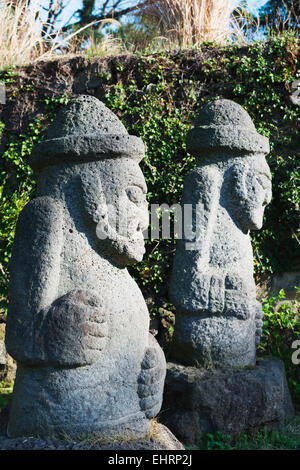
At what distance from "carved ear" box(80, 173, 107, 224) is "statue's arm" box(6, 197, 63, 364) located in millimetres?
143

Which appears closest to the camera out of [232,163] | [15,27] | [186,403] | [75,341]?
[75,341]

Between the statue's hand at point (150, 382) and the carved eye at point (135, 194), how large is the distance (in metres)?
0.76

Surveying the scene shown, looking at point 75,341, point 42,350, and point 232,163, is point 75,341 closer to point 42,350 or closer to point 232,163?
point 42,350

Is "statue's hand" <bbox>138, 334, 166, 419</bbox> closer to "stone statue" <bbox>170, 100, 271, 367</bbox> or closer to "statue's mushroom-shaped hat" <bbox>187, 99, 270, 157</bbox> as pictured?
"stone statue" <bbox>170, 100, 271, 367</bbox>

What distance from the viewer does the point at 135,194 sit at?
2.41 m

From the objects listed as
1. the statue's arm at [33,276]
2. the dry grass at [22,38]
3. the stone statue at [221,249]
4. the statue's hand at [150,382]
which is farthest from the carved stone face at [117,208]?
the dry grass at [22,38]

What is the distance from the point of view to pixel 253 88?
5.77m

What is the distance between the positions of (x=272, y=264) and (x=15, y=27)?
15.6 feet

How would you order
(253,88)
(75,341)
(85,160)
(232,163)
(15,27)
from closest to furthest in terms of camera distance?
(75,341) < (85,160) < (232,163) < (253,88) < (15,27)

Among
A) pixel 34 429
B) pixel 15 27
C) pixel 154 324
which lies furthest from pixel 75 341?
pixel 15 27

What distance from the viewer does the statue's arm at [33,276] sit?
2125mm

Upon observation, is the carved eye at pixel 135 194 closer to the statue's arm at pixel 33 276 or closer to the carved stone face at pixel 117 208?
the carved stone face at pixel 117 208

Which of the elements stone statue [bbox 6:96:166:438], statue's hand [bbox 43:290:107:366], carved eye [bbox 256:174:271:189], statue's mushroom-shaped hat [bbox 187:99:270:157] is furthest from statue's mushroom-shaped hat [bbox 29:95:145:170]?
carved eye [bbox 256:174:271:189]

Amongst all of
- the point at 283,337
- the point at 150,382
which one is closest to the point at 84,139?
the point at 150,382
